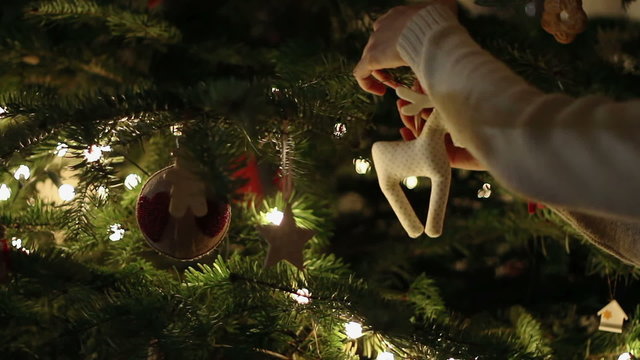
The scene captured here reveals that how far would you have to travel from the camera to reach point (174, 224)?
0.61m

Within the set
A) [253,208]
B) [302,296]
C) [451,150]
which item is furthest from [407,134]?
[253,208]

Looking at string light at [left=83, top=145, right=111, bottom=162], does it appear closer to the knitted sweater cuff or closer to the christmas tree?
the christmas tree

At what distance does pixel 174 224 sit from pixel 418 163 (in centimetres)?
22

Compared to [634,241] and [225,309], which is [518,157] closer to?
[634,241]

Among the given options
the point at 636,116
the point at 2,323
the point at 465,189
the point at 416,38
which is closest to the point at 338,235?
the point at 465,189

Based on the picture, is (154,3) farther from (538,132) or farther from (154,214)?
(538,132)

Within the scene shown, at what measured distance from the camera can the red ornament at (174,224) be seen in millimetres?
607

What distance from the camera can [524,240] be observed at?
96cm

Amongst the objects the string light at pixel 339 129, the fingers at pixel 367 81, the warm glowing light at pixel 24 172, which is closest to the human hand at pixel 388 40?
the fingers at pixel 367 81

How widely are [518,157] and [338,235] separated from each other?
68cm

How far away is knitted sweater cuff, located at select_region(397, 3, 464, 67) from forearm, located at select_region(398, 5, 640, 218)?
2 centimetres

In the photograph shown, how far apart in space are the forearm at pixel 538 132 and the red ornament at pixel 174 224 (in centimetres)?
25

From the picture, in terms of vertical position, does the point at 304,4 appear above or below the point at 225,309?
above

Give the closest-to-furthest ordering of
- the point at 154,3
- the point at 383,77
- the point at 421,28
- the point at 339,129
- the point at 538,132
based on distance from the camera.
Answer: the point at 538,132 < the point at 421,28 < the point at 383,77 < the point at 339,129 < the point at 154,3
